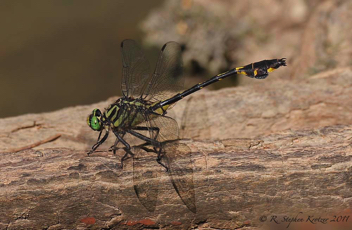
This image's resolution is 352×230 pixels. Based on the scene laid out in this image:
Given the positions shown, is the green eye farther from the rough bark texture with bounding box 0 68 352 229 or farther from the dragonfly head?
the rough bark texture with bounding box 0 68 352 229

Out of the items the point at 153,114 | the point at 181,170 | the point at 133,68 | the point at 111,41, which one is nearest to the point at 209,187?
the point at 181,170

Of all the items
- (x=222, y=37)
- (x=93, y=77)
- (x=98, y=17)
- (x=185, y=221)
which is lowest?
(x=185, y=221)

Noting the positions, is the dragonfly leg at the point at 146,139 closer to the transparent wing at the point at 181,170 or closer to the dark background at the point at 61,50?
the transparent wing at the point at 181,170

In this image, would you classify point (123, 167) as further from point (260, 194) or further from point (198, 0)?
point (198, 0)

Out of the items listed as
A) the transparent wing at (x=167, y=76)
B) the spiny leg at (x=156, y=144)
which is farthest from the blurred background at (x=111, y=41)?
the spiny leg at (x=156, y=144)

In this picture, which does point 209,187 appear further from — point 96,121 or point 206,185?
point 96,121

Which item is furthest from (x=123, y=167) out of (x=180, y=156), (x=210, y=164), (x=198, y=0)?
(x=198, y=0)

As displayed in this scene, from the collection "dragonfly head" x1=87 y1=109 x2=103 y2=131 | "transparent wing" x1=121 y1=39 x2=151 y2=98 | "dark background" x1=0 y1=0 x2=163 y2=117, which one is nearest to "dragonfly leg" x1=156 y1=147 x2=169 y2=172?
"dragonfly head" x1=87 y1=109 x2=103 y2=131
